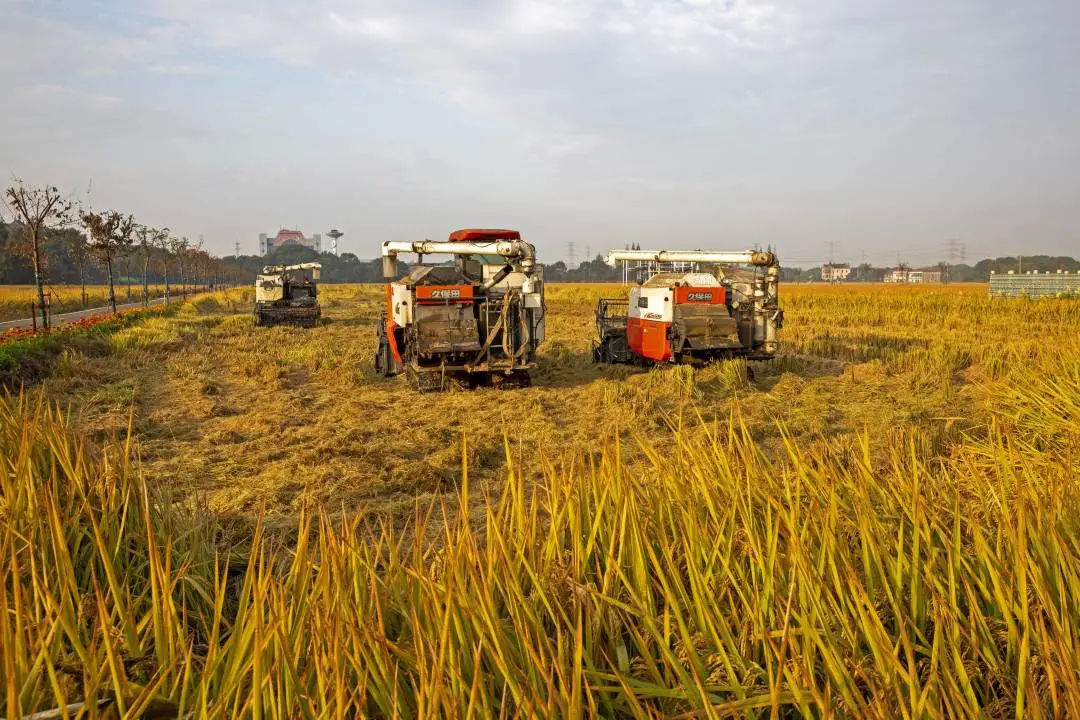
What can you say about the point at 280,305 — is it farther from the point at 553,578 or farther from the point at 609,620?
the point at 609,620

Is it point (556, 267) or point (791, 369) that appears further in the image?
point (556, 267)

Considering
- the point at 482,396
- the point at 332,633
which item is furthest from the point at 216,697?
the point at 482,396

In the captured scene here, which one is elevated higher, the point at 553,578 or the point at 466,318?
the point at 466,318

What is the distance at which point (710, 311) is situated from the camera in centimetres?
1200

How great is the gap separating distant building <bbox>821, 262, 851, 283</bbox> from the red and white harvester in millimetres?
156733

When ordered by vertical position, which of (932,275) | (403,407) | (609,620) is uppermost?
(932,275)

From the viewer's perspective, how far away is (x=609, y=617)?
2.37 metres

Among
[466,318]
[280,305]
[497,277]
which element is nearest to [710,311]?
[497,277]

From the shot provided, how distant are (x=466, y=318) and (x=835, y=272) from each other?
164m

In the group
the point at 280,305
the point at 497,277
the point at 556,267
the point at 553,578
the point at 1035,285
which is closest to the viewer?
the point at 553,578

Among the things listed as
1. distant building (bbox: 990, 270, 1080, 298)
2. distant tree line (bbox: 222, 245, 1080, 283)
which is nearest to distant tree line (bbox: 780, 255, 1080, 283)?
distant tree line (bbox: 222, 245, 1080, 283)

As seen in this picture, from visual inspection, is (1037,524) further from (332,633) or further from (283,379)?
(283,379)

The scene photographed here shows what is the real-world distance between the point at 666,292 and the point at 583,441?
4889 millimetres

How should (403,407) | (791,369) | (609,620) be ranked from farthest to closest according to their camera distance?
(791,369) → (403,407) → (609,620)
